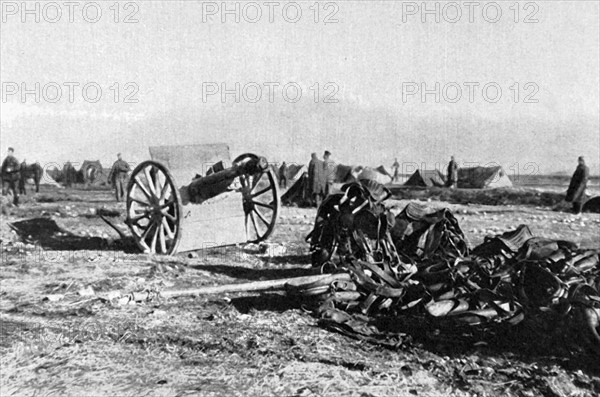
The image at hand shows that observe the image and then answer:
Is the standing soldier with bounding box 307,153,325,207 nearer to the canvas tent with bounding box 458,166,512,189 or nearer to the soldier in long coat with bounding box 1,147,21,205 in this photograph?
the soldier in long coat with bounding box 1,147,21,205

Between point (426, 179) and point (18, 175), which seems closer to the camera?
point (18, 175)

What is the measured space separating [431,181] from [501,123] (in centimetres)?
5430

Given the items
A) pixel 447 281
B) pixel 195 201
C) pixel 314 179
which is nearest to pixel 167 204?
pixel 195 201

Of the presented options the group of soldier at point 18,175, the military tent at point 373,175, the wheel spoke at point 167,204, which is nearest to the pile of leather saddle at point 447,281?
the wheel spoke at point 167,204

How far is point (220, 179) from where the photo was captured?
8023 millimetres

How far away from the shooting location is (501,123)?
72.6 meters

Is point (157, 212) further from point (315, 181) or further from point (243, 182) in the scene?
point (315, 181)

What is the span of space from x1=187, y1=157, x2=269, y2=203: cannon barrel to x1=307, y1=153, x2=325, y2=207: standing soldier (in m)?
7.07

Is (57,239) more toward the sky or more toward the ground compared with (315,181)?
more toward the ground

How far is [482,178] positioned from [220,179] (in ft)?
52.8

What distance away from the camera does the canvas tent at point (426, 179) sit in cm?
2253

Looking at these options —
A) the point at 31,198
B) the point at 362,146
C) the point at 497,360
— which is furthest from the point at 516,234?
the point at 362,146

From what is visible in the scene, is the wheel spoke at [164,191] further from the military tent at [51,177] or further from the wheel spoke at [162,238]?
the military tent at [51,177]

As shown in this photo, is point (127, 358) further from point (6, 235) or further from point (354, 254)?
point (6, 235)
